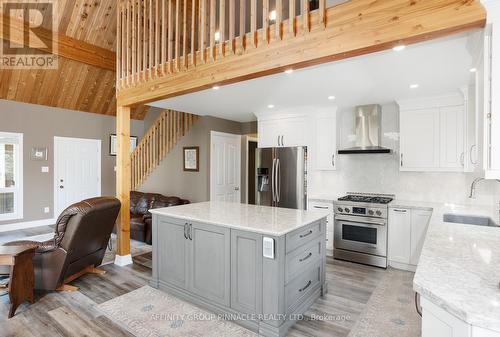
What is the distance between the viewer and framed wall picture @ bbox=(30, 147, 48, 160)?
619 cm

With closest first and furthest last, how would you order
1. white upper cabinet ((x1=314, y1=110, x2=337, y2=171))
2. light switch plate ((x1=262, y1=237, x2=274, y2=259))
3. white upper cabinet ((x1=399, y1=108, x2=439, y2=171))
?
light switch plate ((x1=262, y1=237, x2=274, y2=259))
white upper cabinet ((x1=399, y1=108, x2=439, y2=171))
white upper cabinet ((x1=314, y1=110, x2=337, y2=171))

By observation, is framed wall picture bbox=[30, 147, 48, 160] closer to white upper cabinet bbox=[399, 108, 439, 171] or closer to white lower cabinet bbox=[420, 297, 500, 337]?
white upper cabinet bbox=[399, 108, 439, 171]

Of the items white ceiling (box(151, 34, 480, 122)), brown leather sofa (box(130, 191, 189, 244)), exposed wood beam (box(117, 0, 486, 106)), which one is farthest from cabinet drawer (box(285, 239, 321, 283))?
brown leather sofa (box(130, 191, 189, 244))

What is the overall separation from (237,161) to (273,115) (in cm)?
174

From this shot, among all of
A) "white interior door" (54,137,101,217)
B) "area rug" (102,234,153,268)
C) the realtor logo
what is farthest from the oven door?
"white interior door" (54,137,101,217)

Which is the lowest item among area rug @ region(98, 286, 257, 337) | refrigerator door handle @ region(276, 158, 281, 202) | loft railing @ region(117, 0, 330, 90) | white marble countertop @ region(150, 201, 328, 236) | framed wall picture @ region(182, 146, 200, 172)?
area rug @ region(98, 286, 257, 337)

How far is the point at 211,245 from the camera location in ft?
8.73

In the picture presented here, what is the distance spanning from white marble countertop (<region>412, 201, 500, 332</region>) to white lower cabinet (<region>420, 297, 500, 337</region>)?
0.03 metres

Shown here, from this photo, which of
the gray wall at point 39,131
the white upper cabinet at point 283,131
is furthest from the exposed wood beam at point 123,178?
the gray wall at point 39,131

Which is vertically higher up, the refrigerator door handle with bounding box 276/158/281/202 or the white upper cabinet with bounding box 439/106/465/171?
the white upper cabinet with bounding box 439/106/465/171

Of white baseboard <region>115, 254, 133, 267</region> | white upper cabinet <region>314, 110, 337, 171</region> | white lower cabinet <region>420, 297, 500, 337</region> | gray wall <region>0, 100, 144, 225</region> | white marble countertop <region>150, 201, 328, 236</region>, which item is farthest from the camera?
gray wall <region>0, 100, 144, 225</region>

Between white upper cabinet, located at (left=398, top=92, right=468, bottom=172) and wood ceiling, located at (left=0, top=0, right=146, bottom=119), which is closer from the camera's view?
white upper cabinet, located at (left=398, top=92, right=468, bottom=172)

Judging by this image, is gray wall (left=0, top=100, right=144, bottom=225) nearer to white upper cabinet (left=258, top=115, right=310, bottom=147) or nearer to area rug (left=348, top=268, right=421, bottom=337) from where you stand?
white upper cabinet (left=258, top=115, right=310, bottom=147)

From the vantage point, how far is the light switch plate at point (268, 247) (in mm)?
2262
